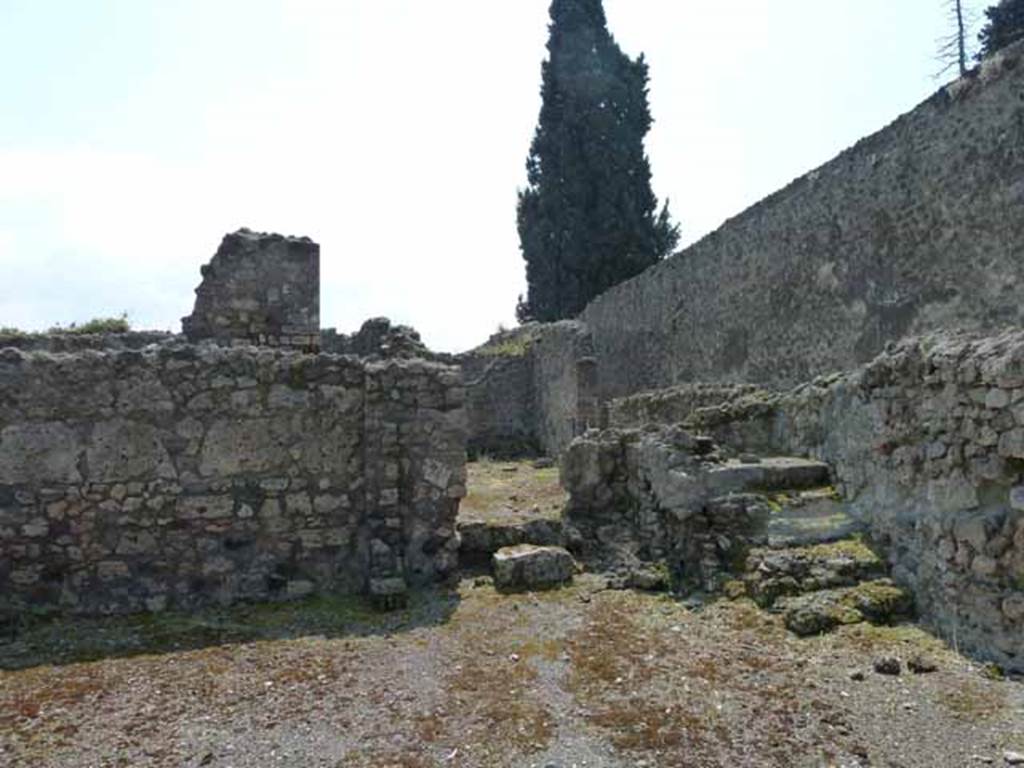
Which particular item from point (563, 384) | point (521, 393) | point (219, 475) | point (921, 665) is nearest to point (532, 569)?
point (219, 475)

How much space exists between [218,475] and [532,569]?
2.72m

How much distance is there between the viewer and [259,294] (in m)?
10.8

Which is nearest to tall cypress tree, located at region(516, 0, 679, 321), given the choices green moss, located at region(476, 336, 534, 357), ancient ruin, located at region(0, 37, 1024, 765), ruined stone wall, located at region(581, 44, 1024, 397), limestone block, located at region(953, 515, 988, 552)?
ruined stone wall, located at region(581, 44, 1024, 397)

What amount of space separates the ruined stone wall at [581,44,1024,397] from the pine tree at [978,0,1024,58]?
45.1ft

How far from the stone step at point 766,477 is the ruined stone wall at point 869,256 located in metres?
6.09

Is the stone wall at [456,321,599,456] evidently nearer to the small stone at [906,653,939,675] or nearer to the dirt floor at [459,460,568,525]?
the dirt floor at [459,460,568,525]

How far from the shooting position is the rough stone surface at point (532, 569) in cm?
692

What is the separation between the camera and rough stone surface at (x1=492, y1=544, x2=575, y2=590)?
692 centimetres

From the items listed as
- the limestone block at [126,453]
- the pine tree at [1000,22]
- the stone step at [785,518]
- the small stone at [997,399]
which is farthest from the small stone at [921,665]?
the pine tree at [1000,22]

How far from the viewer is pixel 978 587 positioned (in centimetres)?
480

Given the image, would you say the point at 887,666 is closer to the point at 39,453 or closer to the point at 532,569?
the point at 532,569

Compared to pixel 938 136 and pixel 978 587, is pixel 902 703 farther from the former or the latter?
pixel 938 136

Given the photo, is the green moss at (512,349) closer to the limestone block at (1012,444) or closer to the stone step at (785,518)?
the stone step at (785,518)

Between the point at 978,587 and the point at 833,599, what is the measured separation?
3.15ft
